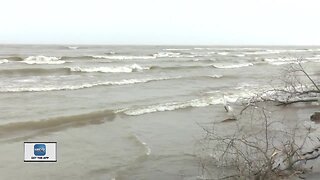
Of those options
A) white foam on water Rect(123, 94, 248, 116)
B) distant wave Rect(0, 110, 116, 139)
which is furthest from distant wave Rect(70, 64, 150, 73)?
distant wave Rect(0, 110, 116, 139)

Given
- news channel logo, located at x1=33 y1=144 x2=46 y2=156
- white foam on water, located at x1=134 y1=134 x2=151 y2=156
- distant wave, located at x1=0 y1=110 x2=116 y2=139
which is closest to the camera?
news channel logo, located at x1=33 y1=144 x2=46 y2=156

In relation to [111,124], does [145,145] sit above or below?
above

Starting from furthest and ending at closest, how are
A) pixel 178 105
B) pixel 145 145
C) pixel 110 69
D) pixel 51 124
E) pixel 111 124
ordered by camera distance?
pixel 110 69 < pixel 178 105 < pixel 111 124 < pixel 51 124 < pixel 145 145

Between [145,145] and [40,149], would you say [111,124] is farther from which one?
[40,149]

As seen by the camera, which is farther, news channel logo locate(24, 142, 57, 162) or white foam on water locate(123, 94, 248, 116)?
white foam on water locate(123, 94, 248, 116)

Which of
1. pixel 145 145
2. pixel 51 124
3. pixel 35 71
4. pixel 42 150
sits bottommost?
pixel 35 71

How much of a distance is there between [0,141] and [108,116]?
4.09 metres

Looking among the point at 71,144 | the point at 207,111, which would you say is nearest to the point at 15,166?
the point at 71,144

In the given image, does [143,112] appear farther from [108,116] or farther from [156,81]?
[156,81]

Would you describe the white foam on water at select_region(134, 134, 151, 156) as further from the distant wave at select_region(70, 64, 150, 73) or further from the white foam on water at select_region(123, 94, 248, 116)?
the distant wave at select_region(70, 64, 150, 73)

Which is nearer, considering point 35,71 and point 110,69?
point 35,71

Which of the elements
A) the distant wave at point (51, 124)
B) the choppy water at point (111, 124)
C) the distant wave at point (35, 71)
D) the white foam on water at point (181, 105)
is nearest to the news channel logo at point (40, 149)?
the choppy water at point (111, 124)

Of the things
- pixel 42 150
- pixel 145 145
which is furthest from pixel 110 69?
pixel 42 150

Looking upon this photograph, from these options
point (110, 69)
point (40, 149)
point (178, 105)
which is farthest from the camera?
point (110, 69)
